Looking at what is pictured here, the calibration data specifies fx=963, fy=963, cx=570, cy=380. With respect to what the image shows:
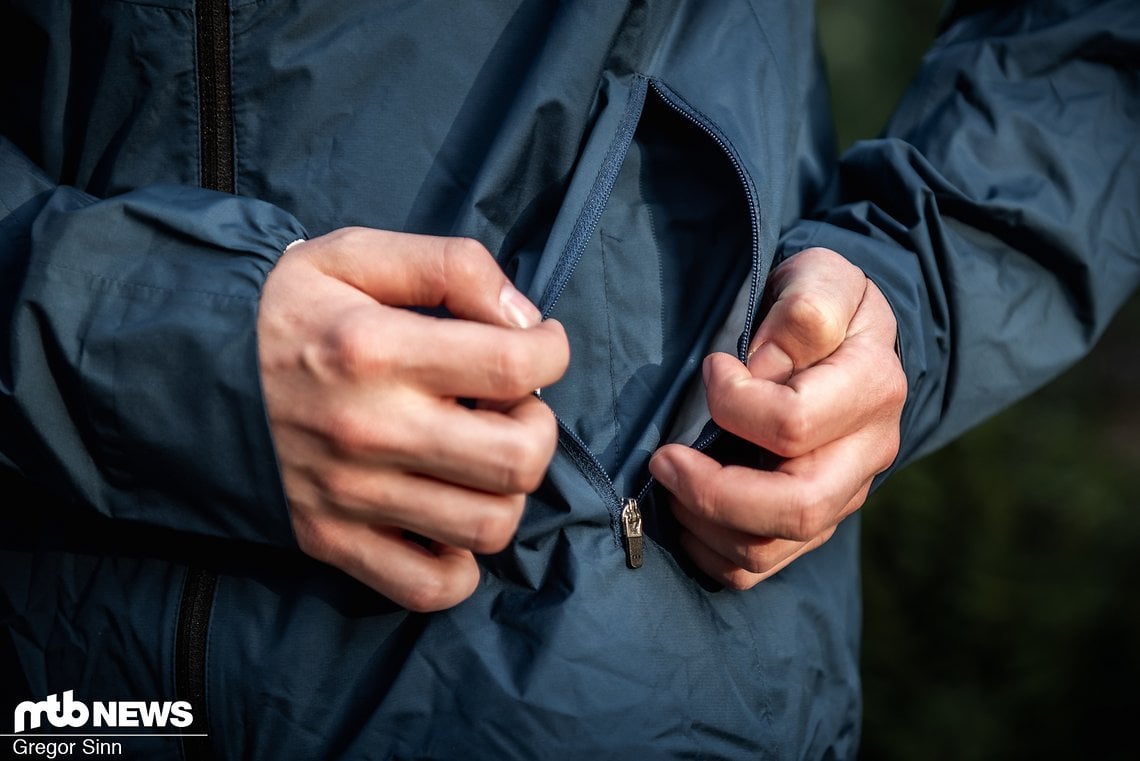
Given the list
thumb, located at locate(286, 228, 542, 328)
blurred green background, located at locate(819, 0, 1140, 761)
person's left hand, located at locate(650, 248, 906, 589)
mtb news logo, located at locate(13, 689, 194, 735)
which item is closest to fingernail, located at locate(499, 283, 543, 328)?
thumb, located at locate(286, 228, 542, 328)

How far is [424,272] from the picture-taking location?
3.57ft

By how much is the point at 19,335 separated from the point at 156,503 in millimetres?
249

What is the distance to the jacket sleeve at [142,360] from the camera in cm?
110

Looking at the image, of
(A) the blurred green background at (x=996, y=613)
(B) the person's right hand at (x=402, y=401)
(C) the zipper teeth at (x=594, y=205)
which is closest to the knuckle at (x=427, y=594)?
(B) the person's right hand at (x=402, y=401)

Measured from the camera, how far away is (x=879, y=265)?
4.83 feet

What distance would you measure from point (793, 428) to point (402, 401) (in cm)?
47

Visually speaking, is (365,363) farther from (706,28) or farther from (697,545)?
(706,28)

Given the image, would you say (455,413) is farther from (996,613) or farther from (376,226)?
(996,613)

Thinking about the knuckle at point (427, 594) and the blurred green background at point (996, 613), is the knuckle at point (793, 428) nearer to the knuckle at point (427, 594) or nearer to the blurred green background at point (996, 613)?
the knuckle at point (427, 594)

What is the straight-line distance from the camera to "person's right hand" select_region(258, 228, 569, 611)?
3.37ft

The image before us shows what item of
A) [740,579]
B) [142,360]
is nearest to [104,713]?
[142,360]

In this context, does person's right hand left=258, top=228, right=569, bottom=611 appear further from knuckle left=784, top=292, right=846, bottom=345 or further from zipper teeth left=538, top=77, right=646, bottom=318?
knuckle left=784, top=292, right=846, bottom=345

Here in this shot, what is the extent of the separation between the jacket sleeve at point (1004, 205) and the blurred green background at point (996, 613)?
4.71 feet

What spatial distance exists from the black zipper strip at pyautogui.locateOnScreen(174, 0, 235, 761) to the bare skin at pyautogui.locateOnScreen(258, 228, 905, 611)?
0.80ft
